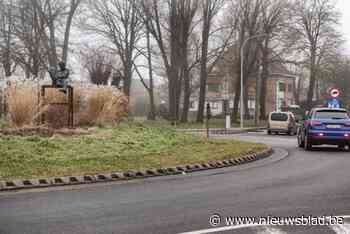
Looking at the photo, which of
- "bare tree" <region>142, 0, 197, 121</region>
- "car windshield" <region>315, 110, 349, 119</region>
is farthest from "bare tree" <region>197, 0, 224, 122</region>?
"car windshield" <region>315, 110, 349, 119</region>

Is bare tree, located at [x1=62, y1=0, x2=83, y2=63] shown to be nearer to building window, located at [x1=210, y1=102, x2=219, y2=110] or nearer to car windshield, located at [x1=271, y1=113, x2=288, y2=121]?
car windshield, located at [x1=271, y1=113, x2=288, y2=121]

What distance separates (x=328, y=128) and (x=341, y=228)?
49.7 feet

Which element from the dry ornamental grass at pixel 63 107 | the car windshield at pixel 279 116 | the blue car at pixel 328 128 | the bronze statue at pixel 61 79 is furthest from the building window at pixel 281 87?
the bronze statue at pixel 61 79

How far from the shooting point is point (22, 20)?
5331cm

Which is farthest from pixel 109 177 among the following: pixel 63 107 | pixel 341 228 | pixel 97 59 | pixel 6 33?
pixel 97 59

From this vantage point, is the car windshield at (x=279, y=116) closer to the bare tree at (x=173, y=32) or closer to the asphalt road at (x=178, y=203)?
the bare tree at (x=173, y=32)

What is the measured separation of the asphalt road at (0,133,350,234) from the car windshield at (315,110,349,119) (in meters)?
8.82

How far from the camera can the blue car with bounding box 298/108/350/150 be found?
22.1 metres

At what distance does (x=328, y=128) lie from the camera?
2211 cm

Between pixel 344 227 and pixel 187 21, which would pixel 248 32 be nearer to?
pixel 187 21

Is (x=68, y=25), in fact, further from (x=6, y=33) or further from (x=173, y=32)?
(x=173, y=32)

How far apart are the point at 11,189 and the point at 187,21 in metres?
39.8

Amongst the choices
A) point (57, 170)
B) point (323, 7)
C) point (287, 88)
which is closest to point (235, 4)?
point (323, 7)

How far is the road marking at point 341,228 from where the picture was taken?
285 inches
